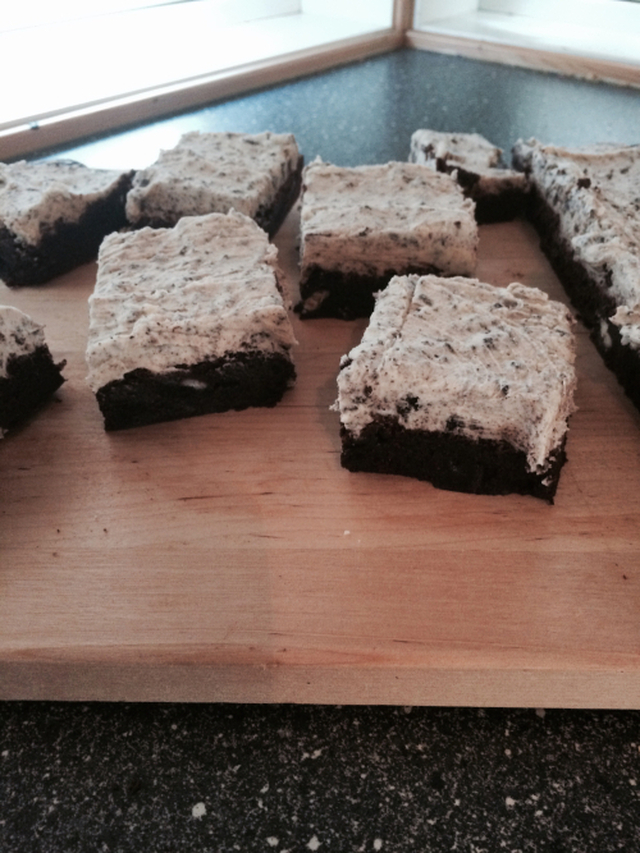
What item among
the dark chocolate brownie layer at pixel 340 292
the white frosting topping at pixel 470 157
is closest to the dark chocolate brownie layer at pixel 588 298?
the white frosting topping at pixel 470 157

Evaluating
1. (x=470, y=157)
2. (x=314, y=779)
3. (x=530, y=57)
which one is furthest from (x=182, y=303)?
(x=530, y=57)

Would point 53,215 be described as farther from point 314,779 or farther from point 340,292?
point 314,779

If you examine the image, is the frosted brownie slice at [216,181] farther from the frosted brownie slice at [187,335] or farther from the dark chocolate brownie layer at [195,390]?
the dark chocolate brownie layer at [195,390]

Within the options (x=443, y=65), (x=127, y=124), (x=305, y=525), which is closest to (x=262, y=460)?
(x=305, y=525)

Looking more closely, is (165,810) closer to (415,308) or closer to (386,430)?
(386,430)

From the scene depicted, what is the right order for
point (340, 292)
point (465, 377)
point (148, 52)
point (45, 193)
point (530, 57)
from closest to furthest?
point (465, 377), point (340, 292), point (45, 193), point (148, 52), point (530, 57)

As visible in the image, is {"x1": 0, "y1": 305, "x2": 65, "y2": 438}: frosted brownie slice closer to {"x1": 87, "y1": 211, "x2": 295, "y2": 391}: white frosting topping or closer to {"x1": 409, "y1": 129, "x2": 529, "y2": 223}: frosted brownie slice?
{"x1": 87, "y1": 211, "x2": 295, "y2": 391}: white frosting topping
